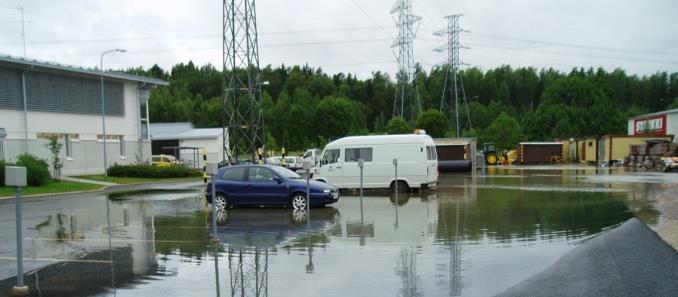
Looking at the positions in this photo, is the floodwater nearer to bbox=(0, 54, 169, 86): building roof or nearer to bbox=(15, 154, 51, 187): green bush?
bbox=(15, 154, 51, 187): green bush

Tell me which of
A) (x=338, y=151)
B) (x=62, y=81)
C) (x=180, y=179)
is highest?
(x=62, y=81)

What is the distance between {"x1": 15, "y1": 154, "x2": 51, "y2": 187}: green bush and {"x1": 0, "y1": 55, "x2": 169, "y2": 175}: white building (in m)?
5.41

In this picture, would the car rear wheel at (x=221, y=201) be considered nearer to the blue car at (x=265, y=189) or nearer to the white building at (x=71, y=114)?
the blue car at (x=265, y=189)

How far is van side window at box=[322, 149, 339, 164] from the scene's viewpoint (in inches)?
931

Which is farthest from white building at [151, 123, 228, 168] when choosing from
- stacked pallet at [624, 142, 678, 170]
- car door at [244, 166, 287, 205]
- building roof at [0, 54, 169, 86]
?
car door at [244, 166, 287, 205]

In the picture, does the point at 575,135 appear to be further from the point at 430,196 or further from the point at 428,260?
the point at 428,260

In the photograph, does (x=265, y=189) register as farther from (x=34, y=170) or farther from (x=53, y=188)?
(x=34, y=170)

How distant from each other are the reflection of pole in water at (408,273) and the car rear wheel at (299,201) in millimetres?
7239

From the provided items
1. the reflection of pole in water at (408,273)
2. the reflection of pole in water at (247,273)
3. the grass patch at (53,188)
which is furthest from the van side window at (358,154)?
the grass patch at (53,188)

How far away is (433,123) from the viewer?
62344 millimetres

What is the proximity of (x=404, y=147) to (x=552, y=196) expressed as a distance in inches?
234

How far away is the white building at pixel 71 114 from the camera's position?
37438mm

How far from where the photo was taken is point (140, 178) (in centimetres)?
4062

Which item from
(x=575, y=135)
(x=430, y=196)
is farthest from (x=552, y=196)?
(x=575, y=135)
